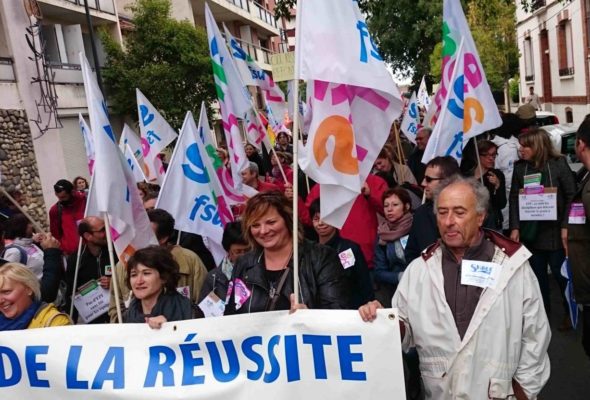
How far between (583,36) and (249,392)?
925 inches

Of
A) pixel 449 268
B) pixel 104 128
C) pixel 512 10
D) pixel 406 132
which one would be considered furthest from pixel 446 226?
pixel 512 10

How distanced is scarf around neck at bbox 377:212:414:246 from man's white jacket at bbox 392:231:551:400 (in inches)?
73.5

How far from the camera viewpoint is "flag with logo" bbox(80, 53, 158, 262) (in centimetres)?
370

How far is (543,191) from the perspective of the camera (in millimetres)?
4914

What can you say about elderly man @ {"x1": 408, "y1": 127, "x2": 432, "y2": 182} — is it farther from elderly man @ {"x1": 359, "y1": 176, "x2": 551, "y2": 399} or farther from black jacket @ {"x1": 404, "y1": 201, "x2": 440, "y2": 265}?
elderly man @ {"x1": 359, "y1": 176, "x2": 551, "y2": 399}

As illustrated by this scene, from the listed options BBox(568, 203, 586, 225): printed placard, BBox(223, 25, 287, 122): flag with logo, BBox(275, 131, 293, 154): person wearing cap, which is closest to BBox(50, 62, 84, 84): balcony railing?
BBox(275, 131, 293, 154): person wearing cap

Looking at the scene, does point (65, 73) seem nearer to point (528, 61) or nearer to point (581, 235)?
point (581, 235)

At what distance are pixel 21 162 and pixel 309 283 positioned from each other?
13.3 m

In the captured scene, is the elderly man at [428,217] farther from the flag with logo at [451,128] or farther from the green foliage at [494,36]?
the green foliage at [494,36]

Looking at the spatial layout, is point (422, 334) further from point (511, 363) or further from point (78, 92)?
point (78, 92)

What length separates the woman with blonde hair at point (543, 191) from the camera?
192 inches

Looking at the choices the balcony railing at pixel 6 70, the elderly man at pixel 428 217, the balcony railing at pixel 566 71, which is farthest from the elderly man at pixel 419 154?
the balcony railing at pixel 566 71

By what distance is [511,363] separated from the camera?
258 cm

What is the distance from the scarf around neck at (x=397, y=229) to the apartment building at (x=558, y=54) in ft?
56.8
